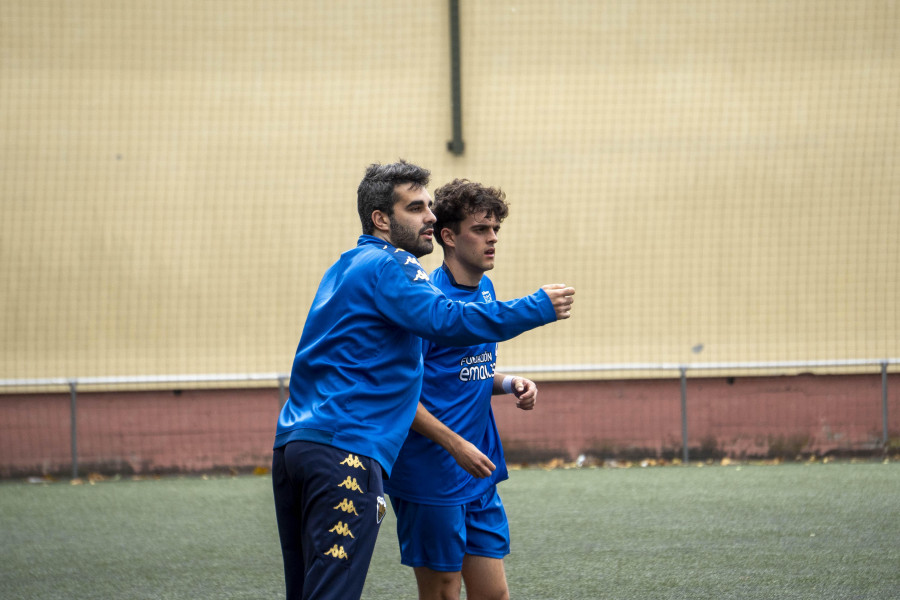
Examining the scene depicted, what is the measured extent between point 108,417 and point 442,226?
698cm

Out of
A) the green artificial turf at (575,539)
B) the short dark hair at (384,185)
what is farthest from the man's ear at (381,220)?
the green artificial turf at (575,539)

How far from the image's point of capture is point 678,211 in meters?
10.0

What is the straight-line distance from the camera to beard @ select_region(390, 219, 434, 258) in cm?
277

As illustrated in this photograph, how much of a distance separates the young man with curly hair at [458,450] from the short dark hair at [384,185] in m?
0.48

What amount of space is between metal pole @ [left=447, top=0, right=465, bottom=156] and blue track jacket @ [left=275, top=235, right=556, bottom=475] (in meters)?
7.37

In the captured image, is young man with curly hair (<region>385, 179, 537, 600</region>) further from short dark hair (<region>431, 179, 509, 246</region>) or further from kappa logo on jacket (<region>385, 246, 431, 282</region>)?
kappa logo on jacket (<region>385, 246, 431, 282</region>)

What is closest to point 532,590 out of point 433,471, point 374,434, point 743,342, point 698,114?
point 433,471

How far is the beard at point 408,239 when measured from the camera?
277cm

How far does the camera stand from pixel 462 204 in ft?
11.2

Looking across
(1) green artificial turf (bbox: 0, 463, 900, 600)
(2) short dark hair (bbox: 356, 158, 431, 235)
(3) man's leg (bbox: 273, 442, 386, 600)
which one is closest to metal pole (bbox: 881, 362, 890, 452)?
(1) green artificial turf (bbox: 0, 463, 900, 600)

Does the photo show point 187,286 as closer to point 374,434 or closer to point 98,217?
point 98,217

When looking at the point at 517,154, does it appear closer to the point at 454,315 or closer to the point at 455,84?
the point at 455,84

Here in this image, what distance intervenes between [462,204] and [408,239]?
2.25ft

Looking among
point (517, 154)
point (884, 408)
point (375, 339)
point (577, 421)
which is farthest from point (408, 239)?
point (884, 408)
